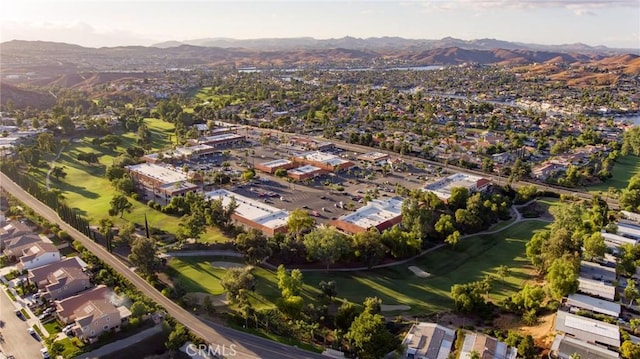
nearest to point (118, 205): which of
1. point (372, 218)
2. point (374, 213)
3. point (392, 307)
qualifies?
point (372, 218)

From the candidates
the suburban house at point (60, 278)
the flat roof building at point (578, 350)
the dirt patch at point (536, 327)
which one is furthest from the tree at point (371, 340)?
the suburban house at point (60, 278)

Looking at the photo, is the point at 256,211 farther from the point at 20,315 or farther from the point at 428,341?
the point at 428,341

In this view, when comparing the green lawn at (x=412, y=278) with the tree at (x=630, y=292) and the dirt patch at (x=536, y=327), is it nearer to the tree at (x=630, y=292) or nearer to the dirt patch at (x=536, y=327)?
the dirt patch at (x=536, y=327)

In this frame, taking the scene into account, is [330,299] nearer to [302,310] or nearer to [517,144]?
[302,310]

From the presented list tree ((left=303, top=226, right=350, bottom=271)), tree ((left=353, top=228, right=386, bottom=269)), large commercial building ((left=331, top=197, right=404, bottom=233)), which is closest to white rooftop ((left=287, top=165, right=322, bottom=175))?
large commercial building ((left=331, top=197, right=404, bottom=233))

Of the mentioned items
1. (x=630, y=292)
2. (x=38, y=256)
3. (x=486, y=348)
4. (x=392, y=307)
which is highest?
(x=38, y=256)

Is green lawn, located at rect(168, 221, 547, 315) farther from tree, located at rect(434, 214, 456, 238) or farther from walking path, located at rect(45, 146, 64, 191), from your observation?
walking path, located at rect(45, 146, 64, 191)
